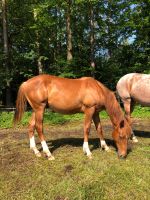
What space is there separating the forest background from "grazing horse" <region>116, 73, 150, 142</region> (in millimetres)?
9479

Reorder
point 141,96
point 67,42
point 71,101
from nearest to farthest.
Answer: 1. point 71,101
2. point 141,96
3. point 67,42

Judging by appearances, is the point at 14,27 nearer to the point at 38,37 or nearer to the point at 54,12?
the point at 38,37

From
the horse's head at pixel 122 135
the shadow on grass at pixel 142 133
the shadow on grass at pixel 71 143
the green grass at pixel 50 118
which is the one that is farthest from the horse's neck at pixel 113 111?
the green grass at pixel 50 118

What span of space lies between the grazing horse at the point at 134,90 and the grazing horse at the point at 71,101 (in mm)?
2283

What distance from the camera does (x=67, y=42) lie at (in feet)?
78.2

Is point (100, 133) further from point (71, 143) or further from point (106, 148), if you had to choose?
point (71, 143)

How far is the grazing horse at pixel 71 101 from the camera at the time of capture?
763 cm

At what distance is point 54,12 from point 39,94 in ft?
73.3

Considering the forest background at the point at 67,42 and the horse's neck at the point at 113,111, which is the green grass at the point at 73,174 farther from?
the forest background at the point at 67,42

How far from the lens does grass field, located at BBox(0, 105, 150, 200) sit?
18.4 ft

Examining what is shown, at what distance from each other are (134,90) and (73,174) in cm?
446

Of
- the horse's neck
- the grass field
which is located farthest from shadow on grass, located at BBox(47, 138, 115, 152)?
the horse's neck

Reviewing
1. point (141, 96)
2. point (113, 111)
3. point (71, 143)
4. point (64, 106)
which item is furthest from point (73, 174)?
point (141, 96)

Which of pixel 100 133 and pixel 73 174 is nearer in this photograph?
pixel 73 174
